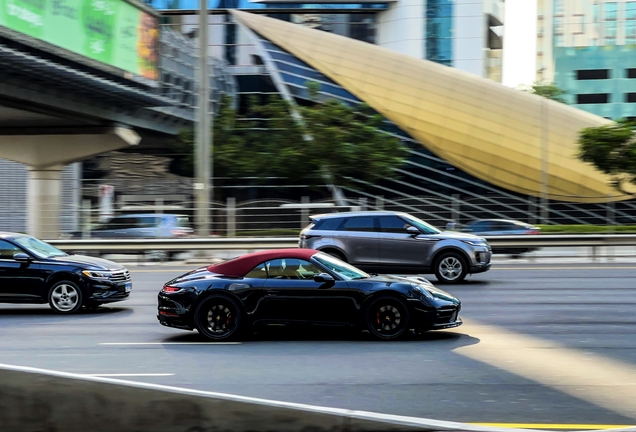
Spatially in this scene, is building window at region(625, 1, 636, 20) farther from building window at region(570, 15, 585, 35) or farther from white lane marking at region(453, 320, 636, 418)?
white lane marking at region(453, 320, 636, 418)

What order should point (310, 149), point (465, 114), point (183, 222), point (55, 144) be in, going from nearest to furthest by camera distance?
1. point (183, 222)
2. point (55, 144)
3. point (310, 149)
4. point (465, 114)

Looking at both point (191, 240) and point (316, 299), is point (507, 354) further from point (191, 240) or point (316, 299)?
point (191, 240)

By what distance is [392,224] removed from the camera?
1761 cm

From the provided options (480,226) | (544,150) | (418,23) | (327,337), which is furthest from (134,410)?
(418,23)

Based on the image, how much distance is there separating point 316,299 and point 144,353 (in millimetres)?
2140

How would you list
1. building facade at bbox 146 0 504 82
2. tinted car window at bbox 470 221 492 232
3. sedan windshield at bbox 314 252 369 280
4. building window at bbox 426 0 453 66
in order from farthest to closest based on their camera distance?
1. building window at bbox 426 0 453 66
2. building facade at bbox 146 0 504 82
3. tinted car window at bbox 470 221 492 232
4. sedan windshield at bbox 314 252 369 280

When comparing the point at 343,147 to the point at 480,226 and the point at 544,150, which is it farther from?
the point at 544,150

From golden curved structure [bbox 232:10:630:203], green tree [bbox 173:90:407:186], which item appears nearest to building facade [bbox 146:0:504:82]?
golden curved structure [bbox 232:10:630:203]

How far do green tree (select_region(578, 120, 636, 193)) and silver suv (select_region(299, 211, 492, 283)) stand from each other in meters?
22.5

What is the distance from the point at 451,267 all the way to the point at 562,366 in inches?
333

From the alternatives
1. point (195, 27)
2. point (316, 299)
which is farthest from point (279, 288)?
point (195, 27)

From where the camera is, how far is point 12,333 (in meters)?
11.9

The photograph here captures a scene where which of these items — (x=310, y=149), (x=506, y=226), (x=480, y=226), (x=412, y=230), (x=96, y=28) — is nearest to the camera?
(x=412, y=230)

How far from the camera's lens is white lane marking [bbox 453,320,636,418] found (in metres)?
7.50
